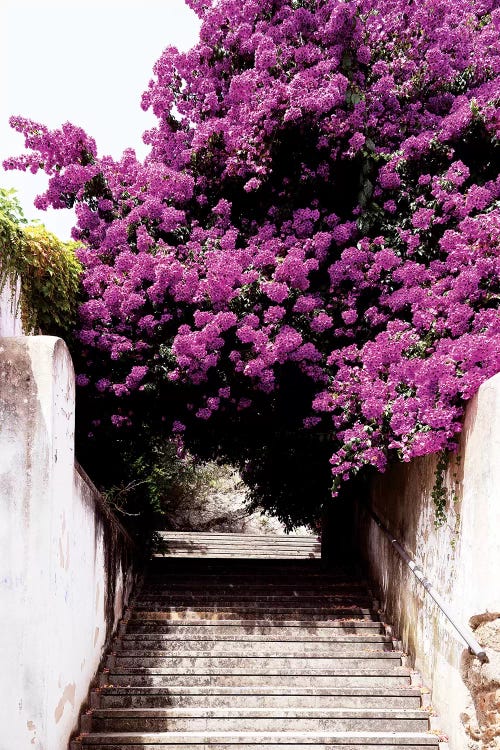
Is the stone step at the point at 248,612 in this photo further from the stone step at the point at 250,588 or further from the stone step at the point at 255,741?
the stone step at the point at 255,741

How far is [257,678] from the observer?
21.6 feet

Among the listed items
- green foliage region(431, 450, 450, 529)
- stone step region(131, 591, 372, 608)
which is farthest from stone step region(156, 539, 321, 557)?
green foliage region(431, 450, 450, 529)

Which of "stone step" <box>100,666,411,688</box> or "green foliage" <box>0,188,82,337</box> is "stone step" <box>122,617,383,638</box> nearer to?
"stone step" <box>100,666,411,688</box>

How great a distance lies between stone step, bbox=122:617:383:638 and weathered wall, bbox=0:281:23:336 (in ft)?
10.9

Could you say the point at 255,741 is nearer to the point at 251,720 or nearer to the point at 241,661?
the point at 251,720

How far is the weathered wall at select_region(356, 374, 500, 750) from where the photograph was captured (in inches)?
189

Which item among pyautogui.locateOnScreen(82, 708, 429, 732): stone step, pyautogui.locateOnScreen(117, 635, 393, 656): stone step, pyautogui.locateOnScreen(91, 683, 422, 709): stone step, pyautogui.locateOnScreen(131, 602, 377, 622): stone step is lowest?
pyautogui.locateOnScreen(82, 708, 429, 732): stone step

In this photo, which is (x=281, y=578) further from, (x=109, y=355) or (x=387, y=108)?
(x=387, y=108)

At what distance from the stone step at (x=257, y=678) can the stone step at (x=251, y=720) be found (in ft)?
1.94

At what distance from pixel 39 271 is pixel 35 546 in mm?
2875

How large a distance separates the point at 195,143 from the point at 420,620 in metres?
5.57

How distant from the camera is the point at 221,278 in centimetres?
750

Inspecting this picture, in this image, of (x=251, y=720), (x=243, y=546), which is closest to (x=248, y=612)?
(x=251, y=720)

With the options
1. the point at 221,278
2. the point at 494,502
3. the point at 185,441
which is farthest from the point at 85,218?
the point at 494,502
